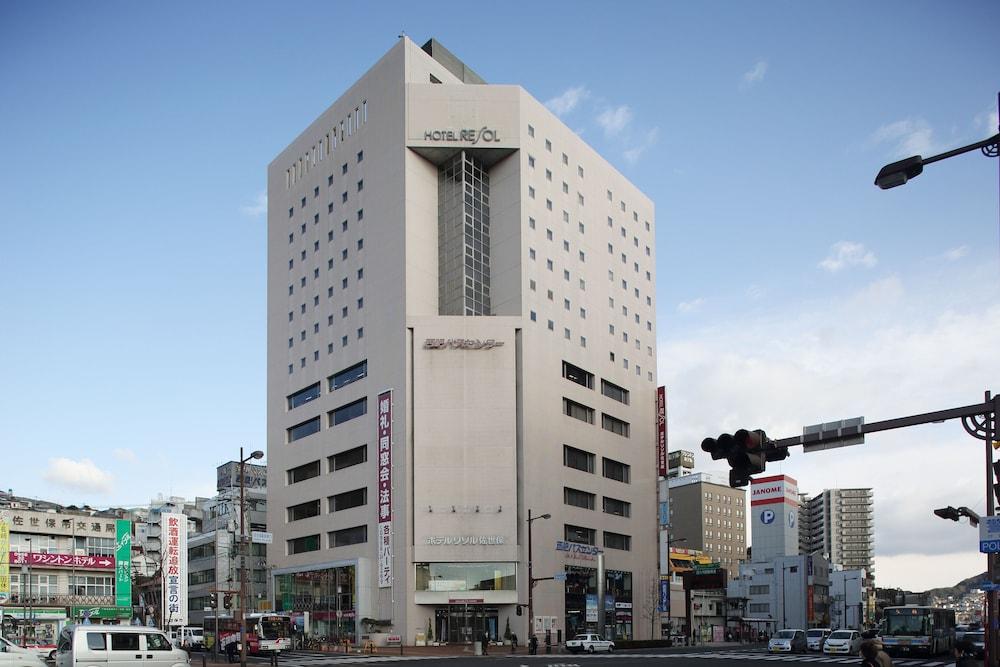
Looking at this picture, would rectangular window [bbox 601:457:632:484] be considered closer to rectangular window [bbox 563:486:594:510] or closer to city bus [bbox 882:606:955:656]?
rectangular window [bbox 563:486:594:510]

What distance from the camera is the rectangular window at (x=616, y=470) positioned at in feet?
317

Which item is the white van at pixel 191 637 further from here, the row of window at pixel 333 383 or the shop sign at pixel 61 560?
the row of window at pixel 333 383

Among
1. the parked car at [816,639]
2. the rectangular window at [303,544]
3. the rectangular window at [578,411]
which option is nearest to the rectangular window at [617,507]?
the rectangular window at [578,411]

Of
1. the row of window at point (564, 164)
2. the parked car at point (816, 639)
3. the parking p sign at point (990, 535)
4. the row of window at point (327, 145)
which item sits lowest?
the parked car at point (816, 639)

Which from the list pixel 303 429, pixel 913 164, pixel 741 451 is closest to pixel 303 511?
pixel 303 429

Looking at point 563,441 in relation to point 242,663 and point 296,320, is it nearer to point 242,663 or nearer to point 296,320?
point 296,320

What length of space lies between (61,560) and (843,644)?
76.4m

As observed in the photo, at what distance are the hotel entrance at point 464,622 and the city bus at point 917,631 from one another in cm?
3442

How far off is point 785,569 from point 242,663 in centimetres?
12870

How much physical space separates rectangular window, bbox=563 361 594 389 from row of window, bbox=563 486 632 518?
1048cm

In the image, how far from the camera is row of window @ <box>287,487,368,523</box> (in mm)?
87562

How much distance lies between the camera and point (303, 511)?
96.8m

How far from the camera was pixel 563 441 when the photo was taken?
294 feet

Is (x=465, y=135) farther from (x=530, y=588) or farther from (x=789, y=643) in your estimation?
(x=789, y=643)
